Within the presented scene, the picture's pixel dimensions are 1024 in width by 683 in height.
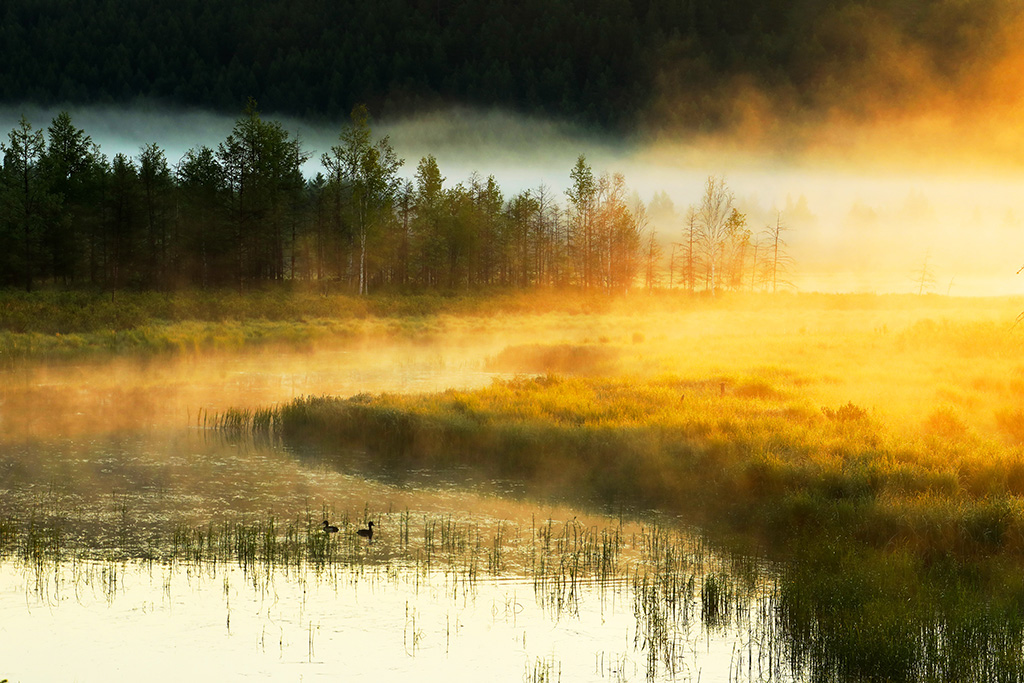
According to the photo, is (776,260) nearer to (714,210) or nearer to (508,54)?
(714,210)

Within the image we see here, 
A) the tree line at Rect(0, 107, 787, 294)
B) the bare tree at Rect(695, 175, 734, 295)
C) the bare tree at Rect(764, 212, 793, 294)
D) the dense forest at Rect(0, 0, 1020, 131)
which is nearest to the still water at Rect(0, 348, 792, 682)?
the tree line at Rect(0, 107, 787, 294)

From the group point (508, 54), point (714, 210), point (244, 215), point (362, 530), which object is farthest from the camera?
point (508, 54)

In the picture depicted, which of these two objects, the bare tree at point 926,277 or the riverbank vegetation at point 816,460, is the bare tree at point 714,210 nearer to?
the bare tree at point 926,277

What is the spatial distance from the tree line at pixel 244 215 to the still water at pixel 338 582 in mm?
48251

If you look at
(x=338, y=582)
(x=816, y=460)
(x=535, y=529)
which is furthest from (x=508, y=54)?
(x=338, y=582)

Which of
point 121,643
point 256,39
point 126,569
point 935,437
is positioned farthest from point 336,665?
point 256,39

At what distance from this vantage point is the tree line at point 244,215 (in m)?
65.6

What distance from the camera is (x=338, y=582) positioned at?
452 inches

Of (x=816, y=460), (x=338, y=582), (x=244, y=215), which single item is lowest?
(x=338, y=582)

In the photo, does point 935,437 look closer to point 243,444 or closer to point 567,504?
point 567,504

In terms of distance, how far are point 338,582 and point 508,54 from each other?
179196 millimetres

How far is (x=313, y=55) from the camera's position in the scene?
157500mm

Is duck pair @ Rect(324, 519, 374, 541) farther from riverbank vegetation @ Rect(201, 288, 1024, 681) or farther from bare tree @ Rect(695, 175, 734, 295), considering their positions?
bare tree @ Rect(695, 175, 734, 295)

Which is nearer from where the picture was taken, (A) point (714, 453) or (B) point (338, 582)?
(B) point (338, 582)
